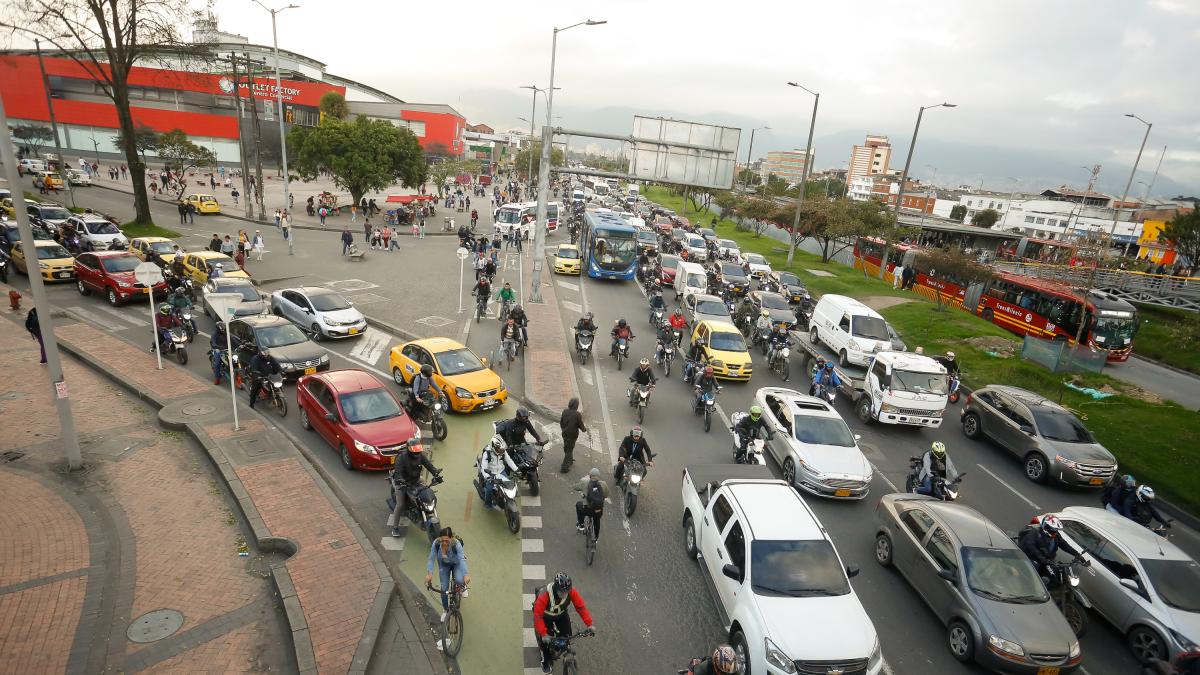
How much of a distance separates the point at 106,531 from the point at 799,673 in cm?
1011

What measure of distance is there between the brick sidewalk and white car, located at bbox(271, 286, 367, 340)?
6.51 metres

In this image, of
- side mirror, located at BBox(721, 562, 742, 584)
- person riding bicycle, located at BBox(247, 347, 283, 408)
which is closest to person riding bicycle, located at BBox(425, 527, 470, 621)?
side mirror, located at BBox(721, 562, 742, 584)

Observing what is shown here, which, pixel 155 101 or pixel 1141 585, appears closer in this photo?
pixel 1141 585

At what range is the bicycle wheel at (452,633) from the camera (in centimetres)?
720

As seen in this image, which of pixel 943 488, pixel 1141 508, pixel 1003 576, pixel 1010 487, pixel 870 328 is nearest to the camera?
pixel 1003 576

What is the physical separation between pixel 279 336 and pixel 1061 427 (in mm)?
19952

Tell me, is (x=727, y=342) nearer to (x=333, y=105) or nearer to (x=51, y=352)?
(x=51, y=352)

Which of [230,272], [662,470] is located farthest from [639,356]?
[230,272]

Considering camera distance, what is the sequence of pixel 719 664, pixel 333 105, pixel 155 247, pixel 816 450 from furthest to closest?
1. pixel 333 105
2. pixel 155 247
3. pixel 816 450
4. pixel 719 664

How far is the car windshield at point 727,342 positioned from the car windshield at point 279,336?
11911 millimetres

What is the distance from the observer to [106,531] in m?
8.98

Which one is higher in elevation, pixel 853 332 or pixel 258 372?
pixel 853 332

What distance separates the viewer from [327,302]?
19250 mm

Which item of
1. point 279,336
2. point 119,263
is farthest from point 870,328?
point 119,263
